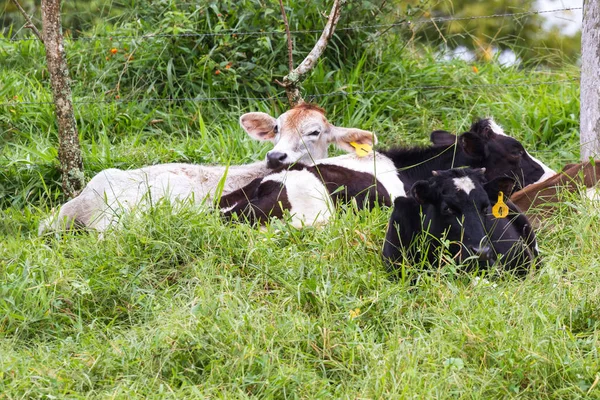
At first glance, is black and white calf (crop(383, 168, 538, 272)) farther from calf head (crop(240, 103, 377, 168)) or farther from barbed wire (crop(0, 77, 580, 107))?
barbed wire (crop(0, 77, 580, 107))

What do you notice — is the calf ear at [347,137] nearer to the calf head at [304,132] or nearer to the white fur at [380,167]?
the calf head at [304,132]

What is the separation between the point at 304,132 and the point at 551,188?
2198 millimetres

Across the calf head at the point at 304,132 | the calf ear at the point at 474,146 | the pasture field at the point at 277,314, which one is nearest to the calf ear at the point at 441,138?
the calf ear at the point at 474,146

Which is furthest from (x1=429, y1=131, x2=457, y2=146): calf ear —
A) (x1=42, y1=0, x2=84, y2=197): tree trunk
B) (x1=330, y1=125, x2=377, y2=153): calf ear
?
(x1=42, y1=0, x2=84, y2=197): tree trunk

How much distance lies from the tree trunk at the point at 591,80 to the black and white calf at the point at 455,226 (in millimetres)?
1907

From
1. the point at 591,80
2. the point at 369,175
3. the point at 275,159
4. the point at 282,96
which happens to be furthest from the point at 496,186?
the point at 282,96

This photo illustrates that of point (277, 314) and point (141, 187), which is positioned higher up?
point (277, 314)

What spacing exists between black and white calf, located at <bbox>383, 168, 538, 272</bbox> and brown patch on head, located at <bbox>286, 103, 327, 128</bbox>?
2.39 m

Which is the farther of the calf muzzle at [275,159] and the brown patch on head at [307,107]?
the brown patch on head at [307,107]

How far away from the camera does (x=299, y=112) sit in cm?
826

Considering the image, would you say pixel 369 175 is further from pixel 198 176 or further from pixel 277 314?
pixel 277 314

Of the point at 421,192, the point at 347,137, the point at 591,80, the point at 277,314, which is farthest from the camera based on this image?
the point at 347,137

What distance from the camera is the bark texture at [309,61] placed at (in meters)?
8.08

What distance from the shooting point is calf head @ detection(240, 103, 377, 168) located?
8086 millimetres
